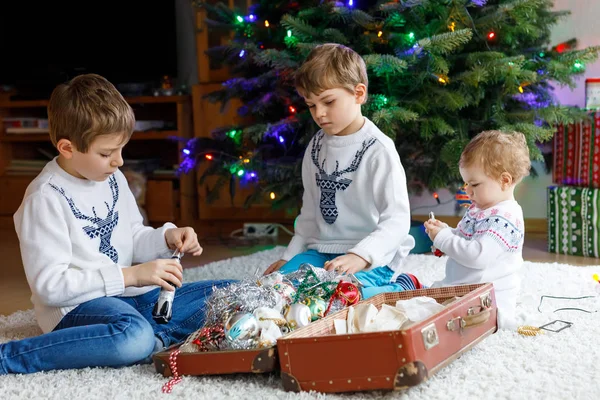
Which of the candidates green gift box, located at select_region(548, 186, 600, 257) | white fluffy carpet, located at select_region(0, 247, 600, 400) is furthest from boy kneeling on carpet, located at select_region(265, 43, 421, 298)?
green gift box, located at select_region(548, 186, 600, 257)

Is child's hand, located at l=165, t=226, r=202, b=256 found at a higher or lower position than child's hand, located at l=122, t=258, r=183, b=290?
higher

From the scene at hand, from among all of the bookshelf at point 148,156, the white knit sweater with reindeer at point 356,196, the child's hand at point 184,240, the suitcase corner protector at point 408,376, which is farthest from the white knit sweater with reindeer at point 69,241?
the bookshelf at point 148,156

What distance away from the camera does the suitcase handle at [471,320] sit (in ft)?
5.08

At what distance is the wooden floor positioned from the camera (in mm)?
2645

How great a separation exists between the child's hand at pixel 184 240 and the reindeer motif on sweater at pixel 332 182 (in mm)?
405

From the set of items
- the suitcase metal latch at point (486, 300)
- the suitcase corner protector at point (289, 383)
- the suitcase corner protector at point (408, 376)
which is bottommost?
the suitcase corner protector at point (289, 383)

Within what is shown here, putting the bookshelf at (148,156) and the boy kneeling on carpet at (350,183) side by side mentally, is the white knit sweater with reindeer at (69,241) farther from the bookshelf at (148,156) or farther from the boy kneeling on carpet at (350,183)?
the bookshelf at (148,156)

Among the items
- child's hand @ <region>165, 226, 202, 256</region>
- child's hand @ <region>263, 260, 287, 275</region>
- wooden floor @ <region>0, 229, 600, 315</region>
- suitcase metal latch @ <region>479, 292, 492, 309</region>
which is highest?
child's hand @ <region>165, 226, 202, 256</region>

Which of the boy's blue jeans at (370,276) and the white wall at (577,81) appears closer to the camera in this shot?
the boy's blue jeans at (370,276)

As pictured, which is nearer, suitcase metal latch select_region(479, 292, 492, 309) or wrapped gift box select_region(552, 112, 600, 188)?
suitcase metal latch select_region(479, 292, 492, 309)

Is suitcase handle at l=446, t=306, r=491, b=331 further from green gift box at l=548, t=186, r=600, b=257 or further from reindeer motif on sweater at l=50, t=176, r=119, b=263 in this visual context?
green gift box at l=548, t=186, r=600, b=257

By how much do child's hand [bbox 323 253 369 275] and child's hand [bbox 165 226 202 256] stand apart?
1.05ft

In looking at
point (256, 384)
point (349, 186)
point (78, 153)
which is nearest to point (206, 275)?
point (349, 186)

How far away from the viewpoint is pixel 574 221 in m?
3.18
